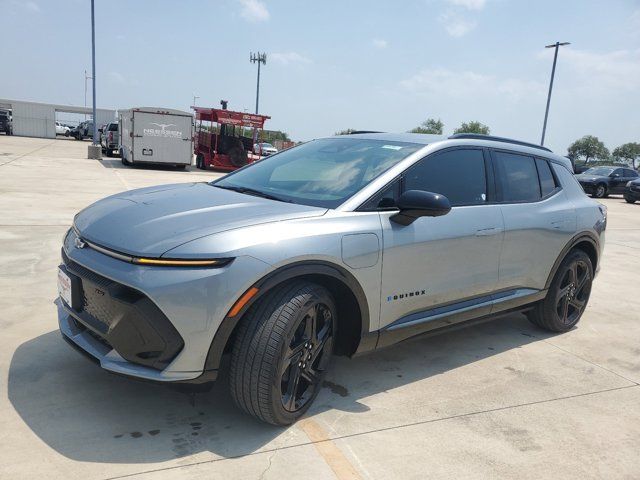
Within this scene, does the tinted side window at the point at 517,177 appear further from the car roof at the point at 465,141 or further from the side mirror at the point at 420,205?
the side mirror at the point at 420,205

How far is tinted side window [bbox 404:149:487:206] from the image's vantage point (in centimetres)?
346

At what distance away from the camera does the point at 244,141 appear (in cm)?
2375

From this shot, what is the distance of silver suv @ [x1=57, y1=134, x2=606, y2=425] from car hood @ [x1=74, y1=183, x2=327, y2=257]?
1 cm

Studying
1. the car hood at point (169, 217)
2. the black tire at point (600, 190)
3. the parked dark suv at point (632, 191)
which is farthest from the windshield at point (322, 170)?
the black tire at point (600, 190)

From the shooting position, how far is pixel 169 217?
9.19ft

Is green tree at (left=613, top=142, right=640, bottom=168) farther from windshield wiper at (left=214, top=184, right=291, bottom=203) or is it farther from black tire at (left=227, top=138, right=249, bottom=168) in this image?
windshield wiper at (left=214, top=184, right=291, bottom=203)

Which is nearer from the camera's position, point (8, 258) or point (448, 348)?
point (448, 348)

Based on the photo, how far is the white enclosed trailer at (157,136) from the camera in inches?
819

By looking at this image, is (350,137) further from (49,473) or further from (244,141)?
(244,141)

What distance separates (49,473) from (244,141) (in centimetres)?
2220

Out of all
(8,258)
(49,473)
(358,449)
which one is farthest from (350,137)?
(8,258)

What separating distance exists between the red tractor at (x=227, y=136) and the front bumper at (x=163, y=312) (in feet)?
Answer: 69.2

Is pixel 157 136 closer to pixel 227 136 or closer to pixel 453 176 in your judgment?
pixel 227 136

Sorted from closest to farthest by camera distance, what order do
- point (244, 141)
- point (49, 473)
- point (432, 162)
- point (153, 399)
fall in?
point (49, 473)
point (153, 399)
point (432, 162)
point (244, 141)
